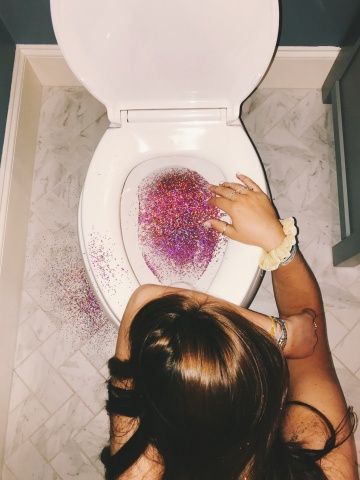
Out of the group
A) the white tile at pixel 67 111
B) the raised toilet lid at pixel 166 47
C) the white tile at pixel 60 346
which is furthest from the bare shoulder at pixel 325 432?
the white tile at pixel 67 111

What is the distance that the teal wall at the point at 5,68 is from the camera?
3.80ft

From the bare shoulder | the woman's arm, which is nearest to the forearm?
the woman's arm

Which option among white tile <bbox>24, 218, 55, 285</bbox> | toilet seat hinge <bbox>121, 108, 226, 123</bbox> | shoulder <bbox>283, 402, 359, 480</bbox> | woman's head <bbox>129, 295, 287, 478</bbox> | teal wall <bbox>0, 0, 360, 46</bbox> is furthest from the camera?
white tile <bbox>24, 218, 55, 285</bbox>

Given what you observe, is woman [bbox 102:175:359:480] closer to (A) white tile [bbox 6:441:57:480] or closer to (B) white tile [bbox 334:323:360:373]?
(B) white tile [bbox 334:323:360:373]

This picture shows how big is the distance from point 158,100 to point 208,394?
652 mm

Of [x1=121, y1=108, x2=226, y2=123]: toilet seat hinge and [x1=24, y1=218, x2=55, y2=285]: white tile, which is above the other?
[x1=121, y1=108, x2=226, y2=123]: toilet seat hinge

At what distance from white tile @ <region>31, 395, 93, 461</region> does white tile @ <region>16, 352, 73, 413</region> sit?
26 millimetres

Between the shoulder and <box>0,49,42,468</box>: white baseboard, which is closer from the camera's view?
the shoulder

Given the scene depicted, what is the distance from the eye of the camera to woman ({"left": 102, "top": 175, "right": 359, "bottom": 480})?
0.58 metres

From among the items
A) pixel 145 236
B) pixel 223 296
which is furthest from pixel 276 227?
pixel 145 236

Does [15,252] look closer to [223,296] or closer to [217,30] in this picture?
[223,296]

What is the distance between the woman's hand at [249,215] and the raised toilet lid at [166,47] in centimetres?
19

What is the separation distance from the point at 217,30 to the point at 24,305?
982mm

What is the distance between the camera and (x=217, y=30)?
804mm
